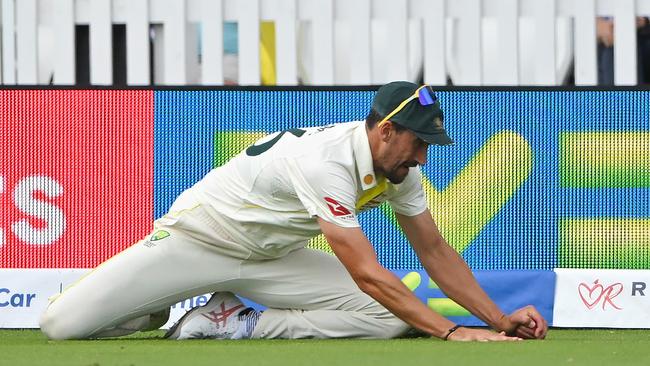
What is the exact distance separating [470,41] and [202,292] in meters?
3.41

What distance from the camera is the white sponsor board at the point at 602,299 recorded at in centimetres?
671

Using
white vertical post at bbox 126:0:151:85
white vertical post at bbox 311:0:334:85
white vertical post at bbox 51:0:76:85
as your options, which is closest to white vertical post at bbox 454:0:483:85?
white vertical post at bbox 311:0:334:85

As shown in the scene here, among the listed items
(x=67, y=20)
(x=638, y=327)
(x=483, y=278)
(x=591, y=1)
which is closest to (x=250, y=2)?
(x=67, y=20)

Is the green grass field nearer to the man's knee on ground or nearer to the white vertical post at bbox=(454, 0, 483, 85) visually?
the man's knee on ground

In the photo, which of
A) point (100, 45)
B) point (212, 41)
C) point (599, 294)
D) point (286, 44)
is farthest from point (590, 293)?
point (100, 45)

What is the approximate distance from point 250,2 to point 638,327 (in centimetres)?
309

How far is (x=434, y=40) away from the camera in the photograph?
8.59 meters

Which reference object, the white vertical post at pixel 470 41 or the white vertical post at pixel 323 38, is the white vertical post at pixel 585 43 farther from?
the white vertical post at pixel 323 38

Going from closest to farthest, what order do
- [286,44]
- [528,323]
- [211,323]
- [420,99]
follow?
[420,99], [528,323], [211,323], [286,44]

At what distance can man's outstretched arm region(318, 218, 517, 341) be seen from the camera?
5059 mm

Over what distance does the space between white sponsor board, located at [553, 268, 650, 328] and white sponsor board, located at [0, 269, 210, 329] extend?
1651mm

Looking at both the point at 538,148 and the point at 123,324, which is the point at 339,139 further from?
the point at 538,148

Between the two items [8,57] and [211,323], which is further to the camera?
[8,57]

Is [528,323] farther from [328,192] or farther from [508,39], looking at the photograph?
[508,39]
